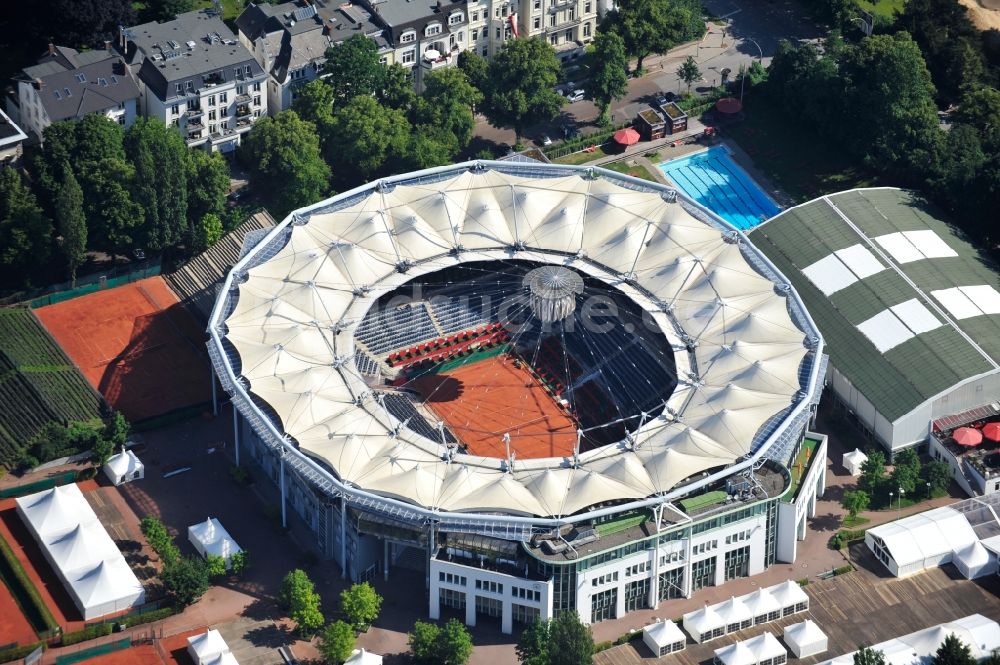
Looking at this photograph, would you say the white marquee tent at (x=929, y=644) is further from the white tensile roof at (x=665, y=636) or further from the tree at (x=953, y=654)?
the white tensile roof at (x=665, y=636)

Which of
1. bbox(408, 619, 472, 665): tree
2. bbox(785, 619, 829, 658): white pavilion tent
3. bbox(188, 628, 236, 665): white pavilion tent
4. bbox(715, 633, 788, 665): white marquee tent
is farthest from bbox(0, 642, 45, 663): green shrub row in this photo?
bbox(785, 619, 829, 658): white pavilion tent

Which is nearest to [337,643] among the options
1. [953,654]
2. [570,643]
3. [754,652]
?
[570,643]

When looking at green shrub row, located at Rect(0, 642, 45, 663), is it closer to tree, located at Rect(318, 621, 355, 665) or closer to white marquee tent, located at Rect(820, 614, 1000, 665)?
tree, located at Rect(318, 621, 355, 665)

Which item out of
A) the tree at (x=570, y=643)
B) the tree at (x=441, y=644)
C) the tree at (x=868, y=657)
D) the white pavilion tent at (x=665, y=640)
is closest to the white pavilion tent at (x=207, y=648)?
the tree at (x=441, y=644)

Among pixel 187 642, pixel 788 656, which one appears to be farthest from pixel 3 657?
pixel 788 656

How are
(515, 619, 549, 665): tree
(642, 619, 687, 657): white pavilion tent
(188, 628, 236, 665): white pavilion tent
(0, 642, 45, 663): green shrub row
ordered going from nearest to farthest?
(515, 619, 549, 665): tree < (188, 628, 236, 665): white pavilion tent < (0, 642, 45, 663): green shrub row < (642, 619, 687, 657): white pavilion tent

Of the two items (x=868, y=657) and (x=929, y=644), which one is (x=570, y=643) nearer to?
(x=868, y=657)
